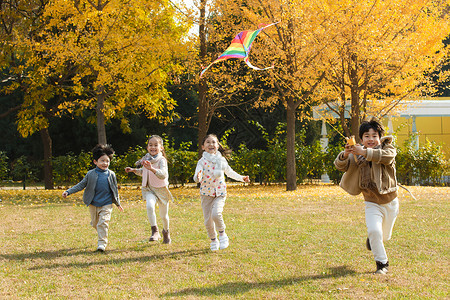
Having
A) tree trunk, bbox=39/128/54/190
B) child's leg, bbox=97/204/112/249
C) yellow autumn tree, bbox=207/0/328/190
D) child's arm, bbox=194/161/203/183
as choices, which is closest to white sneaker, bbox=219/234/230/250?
child's arm, bbox=194/161/203/183

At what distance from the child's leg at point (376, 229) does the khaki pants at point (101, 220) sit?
3429 mm

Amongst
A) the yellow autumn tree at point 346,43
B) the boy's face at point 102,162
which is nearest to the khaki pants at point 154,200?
the boy's face at point 102,162

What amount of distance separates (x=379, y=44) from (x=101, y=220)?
10740mm

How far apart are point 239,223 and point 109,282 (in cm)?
415

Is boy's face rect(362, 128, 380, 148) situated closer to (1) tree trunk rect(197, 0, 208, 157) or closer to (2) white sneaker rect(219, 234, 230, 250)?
(2) white sneaker rect(219, 234, 230, 250)

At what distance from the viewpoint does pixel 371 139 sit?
5.40m

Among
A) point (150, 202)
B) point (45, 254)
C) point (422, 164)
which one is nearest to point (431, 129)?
point (422, 164)

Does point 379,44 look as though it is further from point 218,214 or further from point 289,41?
point 218,214

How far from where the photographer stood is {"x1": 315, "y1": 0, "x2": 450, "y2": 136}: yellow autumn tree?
47.0 ft

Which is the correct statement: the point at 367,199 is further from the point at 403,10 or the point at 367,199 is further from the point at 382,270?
the point at 403,10

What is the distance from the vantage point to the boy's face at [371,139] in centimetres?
540

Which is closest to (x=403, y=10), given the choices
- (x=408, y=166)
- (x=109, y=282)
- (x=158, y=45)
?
(x=408, y=166)

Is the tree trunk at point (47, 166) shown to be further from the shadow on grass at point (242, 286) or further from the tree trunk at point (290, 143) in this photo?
the shadow on grass at point (242, 286)

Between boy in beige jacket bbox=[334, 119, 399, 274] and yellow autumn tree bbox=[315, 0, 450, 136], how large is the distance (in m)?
9.33
